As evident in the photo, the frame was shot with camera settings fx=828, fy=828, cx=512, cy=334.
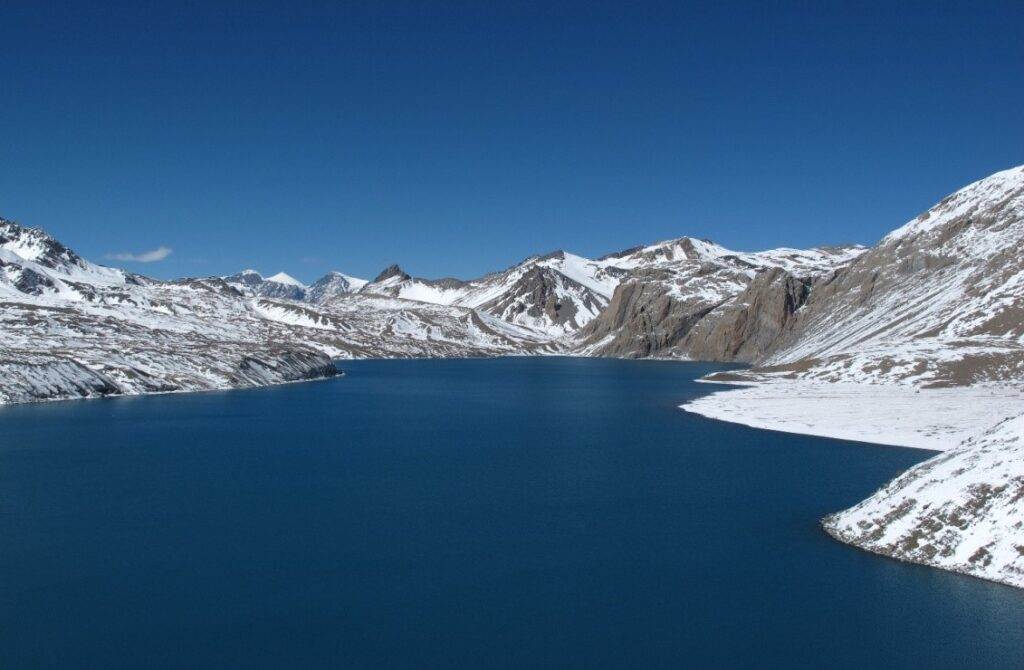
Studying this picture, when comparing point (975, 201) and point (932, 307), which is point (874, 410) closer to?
point (932, 307)

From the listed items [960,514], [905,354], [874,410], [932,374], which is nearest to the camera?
[960,514]

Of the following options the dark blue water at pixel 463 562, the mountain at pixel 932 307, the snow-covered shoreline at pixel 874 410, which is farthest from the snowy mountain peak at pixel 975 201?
the dark blue water at pixel 463 562

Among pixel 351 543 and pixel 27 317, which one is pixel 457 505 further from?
pixel 27 317

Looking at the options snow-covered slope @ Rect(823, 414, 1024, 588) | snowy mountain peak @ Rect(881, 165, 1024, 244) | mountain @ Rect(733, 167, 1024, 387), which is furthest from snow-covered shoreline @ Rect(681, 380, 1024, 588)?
snowy mountain peak @ Rect(881, 165, 1024, 244)

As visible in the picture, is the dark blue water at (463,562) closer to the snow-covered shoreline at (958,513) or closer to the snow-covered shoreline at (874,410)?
the snow-covered shoreline at (958,513)

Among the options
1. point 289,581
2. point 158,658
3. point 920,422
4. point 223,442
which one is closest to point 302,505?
point 289,581

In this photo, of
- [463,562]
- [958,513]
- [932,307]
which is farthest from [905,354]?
[463,562]

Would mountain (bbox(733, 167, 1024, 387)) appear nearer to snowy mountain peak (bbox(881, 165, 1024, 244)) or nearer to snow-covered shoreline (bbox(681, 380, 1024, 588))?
snowy mountain peak (bbox(881, 165, 1024, 244))
